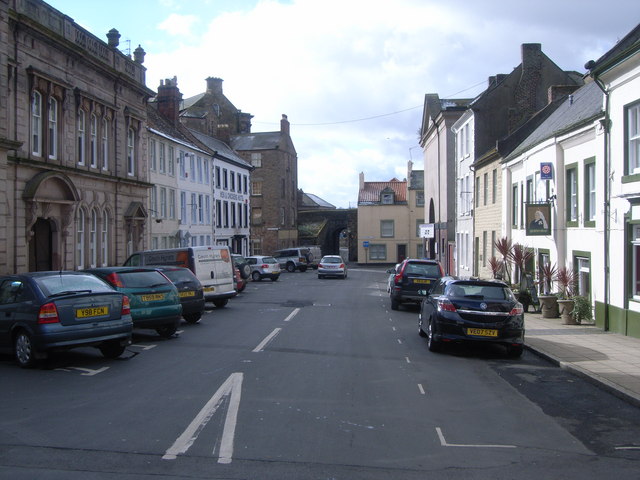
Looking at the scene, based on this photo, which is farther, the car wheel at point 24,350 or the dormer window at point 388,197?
the dormer window at point 388,197

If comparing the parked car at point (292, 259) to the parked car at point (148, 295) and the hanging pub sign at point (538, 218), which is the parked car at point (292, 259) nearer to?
the hanging pub sign at point (538, 218)

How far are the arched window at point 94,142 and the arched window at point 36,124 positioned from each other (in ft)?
14.2

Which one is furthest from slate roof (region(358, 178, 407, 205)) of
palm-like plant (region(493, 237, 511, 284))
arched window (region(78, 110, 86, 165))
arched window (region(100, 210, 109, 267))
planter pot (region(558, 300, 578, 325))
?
planter pot (region(558, 300, 578, 325))

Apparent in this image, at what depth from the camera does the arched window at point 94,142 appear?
92.4 ft

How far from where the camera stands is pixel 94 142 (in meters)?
28.4

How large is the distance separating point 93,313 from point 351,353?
4.84 m

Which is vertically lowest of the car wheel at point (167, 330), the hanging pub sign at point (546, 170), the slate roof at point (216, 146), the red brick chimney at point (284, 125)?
the car wheel at point (167, 330)

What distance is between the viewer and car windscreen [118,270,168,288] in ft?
46.1

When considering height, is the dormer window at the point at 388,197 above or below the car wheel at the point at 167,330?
above

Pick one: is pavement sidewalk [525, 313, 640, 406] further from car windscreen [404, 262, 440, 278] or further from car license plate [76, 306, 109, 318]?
car license plate [76, 306, 109, 318]

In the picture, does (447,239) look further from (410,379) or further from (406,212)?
(410,379)

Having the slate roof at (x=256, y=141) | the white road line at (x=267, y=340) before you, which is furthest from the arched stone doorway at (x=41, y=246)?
the slate roof at (x=256, y=141)

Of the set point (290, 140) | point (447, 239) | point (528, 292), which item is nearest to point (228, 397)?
point (528, 292)

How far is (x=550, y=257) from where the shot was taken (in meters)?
21.3
